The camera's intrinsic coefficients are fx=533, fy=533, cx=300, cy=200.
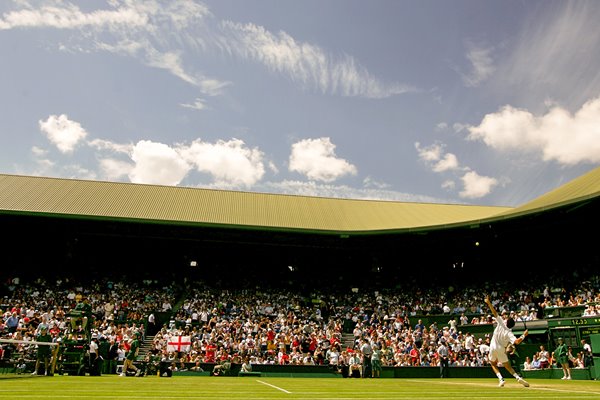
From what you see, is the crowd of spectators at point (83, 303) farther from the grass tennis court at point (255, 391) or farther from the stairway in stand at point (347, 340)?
the grass tennis court at point (255, 391)

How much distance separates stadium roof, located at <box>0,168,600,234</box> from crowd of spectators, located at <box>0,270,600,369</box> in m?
4.63

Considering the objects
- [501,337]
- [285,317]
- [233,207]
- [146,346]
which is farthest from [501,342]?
[233,207]

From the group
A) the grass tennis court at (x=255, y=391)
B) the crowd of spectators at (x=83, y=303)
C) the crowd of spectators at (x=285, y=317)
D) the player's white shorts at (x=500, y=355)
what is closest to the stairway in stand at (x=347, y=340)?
the crowd of spectators at (x=285, y=317)

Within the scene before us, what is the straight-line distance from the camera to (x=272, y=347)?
2741 cm

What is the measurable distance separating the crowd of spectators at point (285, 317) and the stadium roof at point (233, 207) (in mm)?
4631

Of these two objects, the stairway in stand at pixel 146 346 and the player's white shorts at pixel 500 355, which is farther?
the stairway in stand at pixel 146 346

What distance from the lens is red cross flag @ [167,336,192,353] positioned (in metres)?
25.2

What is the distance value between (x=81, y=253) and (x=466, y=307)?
25.9 metres

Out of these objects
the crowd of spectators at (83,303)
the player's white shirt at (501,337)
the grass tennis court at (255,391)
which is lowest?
the grass tennis court at (255,391)

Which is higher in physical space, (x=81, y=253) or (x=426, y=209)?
(x=426, y=209)

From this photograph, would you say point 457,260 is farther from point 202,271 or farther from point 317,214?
point 202,271

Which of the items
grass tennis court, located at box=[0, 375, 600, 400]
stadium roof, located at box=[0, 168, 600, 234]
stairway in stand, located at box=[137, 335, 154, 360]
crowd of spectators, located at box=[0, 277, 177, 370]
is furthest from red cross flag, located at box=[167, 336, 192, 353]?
grass tennis court, located at box=[0, 375, 600, 400]

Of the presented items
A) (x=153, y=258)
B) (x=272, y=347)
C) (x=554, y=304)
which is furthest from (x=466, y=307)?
(x=153, y=258)

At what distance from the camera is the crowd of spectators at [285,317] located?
2603cm
